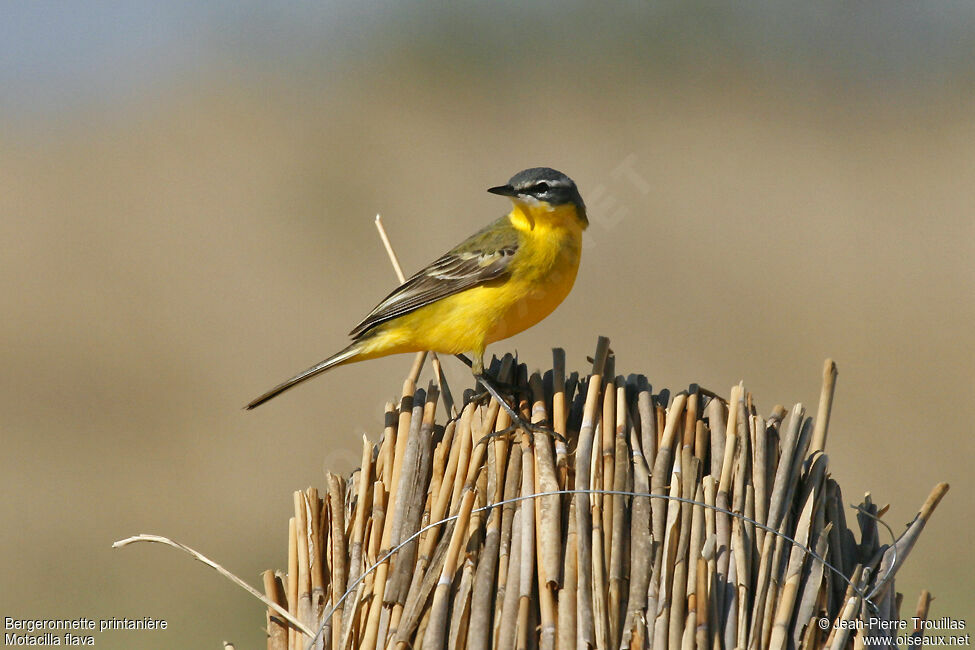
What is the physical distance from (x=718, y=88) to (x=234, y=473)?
60.5 feet

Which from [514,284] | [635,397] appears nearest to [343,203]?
[514,284]

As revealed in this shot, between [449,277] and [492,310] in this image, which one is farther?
[449,277]

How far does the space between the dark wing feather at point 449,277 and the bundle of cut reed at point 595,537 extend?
6.70 ft

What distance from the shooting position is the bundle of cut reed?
4070 millimetres

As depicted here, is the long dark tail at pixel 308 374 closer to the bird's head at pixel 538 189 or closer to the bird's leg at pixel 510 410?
the bird's leg at pixel 510 410

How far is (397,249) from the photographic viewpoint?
Result: 23797 millimetres

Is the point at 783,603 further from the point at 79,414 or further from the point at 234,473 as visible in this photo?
the point at 79,414

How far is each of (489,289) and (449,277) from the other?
35 centimetres

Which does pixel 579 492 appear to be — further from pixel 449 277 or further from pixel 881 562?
pixel 449 277

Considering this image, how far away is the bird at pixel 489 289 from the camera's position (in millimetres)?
6680

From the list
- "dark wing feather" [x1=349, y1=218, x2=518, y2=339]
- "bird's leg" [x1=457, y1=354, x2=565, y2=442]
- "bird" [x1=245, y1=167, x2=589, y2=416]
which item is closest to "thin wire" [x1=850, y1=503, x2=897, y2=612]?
"bird's leg" [x1=457, y1=354, x2=565, y2=442]

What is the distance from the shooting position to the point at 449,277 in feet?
23.0

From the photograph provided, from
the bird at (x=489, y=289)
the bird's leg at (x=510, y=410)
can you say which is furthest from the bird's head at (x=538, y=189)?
the bird's leg at (x=510, y=410)

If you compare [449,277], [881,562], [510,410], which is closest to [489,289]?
[449,277]
